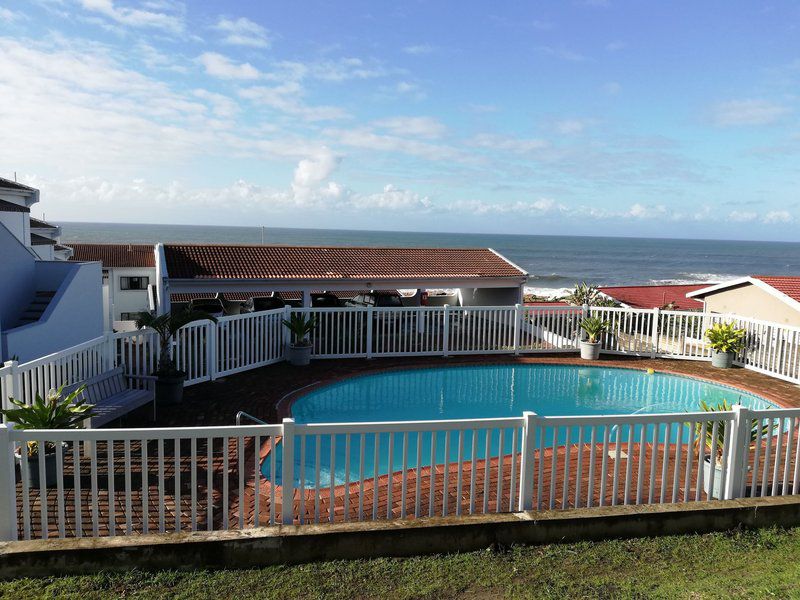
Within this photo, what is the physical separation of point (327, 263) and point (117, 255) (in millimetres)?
29317

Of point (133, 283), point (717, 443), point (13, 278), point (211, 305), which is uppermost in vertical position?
point (13, 278)

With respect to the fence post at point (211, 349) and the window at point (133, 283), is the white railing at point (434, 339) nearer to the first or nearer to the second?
the fence post at point (211, 349)

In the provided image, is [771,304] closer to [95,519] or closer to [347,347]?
[347,347]

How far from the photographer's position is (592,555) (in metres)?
4.31

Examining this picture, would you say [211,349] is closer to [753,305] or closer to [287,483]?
[287,483]

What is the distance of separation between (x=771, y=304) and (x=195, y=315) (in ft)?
37.2

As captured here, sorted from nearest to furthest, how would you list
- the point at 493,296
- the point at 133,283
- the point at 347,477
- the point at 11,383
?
1. the point at 347,477
2. the point at 11,383
3. the point at 493,296
4. the point at 133,283

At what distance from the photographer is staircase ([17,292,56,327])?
39.7 ft

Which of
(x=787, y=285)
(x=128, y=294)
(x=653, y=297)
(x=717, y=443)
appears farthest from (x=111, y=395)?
(x=128, y=294)

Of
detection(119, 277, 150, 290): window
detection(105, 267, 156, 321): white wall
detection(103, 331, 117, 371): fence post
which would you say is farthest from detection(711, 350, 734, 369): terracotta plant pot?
detection(119, 277, 150, 290): window

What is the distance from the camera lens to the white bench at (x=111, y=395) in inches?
285

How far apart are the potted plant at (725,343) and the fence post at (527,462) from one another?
8.62 m

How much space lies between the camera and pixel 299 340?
11688 millimetres

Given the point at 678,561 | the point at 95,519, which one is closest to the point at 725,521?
the point at 678,561
